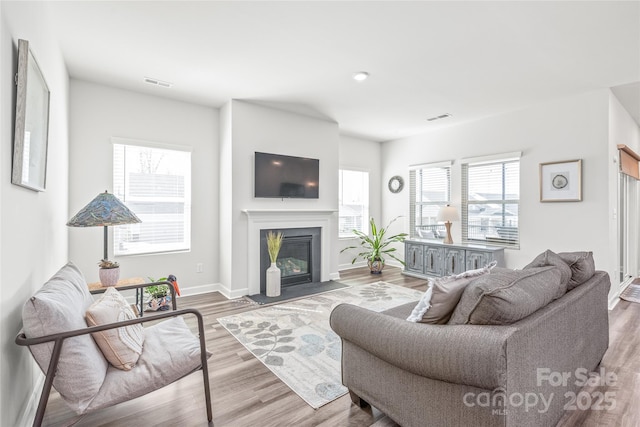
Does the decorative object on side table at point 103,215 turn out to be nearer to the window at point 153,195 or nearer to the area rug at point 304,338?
the window at point 153,195

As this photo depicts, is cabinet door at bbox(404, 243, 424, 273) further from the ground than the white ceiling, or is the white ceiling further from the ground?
the white ceiling

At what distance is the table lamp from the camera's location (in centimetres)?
244

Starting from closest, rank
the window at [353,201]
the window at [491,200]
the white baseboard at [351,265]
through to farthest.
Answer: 1. the window at [491,200]
2. the white baseboard at [351,265]
3. the window at [353,201]

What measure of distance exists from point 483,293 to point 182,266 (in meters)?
3.87

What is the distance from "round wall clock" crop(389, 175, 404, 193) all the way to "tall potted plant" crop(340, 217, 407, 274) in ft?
1.99

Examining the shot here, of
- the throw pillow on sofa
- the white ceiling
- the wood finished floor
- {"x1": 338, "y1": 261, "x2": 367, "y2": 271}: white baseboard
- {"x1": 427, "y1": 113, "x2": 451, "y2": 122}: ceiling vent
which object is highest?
{"x1": 427, "y1": 113, "x2": 451, "y2": 122}: ceiling vent

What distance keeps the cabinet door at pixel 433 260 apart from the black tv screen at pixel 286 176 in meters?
2.16

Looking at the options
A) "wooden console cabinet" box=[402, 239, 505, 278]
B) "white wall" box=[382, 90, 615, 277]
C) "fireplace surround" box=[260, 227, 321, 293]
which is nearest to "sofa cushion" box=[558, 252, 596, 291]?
"white wall" box=[382, 90, 615, 277]

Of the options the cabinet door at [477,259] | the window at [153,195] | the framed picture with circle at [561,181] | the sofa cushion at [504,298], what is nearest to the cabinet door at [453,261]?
the cabinet door at [477,259]

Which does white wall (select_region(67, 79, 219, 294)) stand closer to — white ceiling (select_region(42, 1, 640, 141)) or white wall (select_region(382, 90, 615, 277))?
white ceiling (select_region(42, 1, 640, 141))

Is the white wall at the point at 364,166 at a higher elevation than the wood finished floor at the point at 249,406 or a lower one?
higher

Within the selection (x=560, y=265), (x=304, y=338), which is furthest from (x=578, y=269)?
(x=304, y=338)

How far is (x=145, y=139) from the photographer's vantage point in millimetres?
3904

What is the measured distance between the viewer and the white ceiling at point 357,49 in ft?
7.46
